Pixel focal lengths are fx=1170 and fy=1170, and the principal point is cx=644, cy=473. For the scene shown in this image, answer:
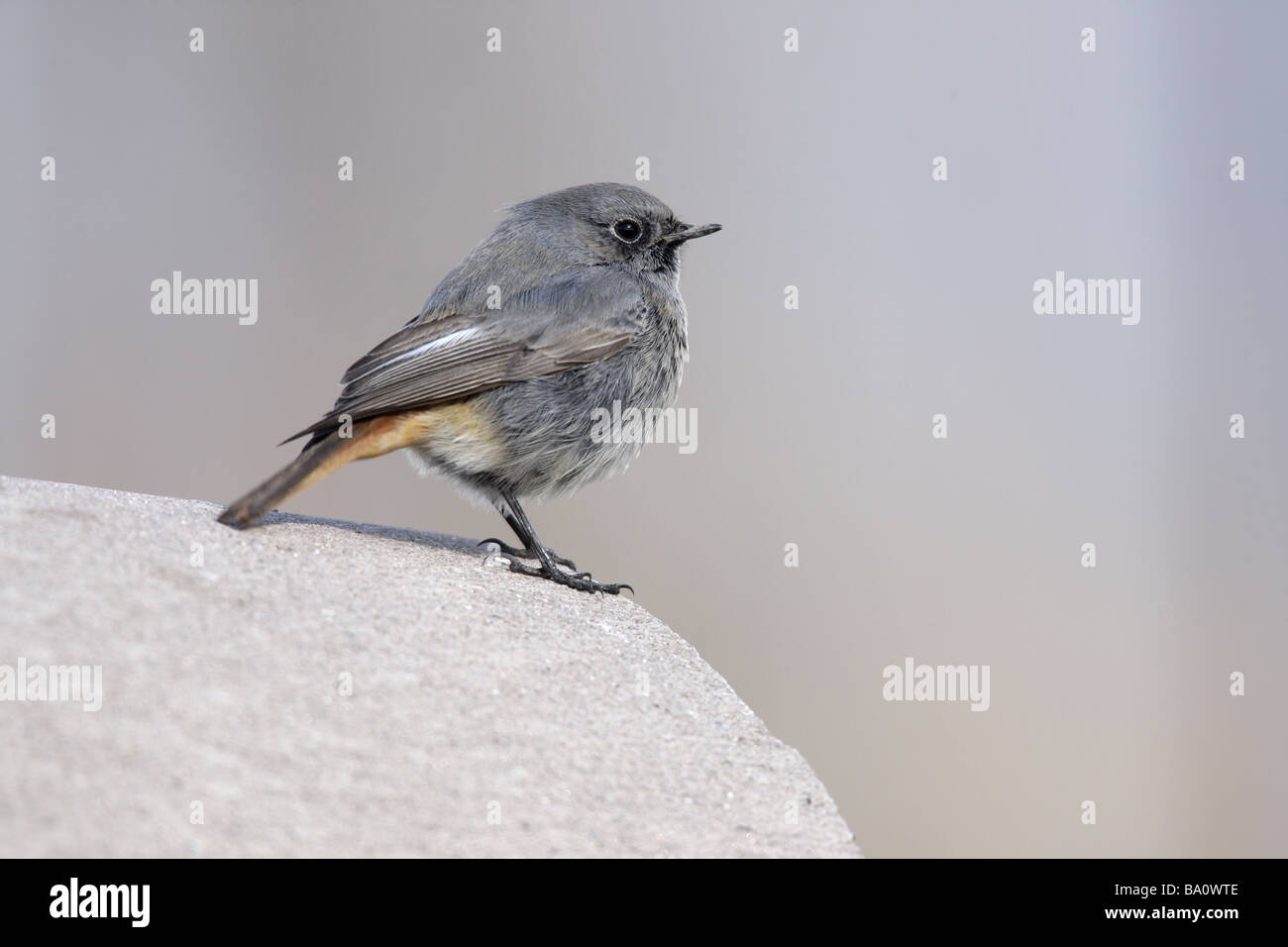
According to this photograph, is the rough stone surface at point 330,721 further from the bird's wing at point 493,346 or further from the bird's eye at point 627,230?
the bird's eye at point 627,230

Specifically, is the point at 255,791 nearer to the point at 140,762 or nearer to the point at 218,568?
the point at 140,762

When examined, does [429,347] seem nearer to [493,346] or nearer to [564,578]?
[493,346]

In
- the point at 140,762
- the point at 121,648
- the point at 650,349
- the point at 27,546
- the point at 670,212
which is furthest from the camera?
the point at 670,212

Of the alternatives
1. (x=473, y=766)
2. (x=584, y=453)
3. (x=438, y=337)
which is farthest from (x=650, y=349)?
(x=473, y=766)

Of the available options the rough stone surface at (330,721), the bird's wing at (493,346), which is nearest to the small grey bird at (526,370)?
the bird's wing at (493,346)

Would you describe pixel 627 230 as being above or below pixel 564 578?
above

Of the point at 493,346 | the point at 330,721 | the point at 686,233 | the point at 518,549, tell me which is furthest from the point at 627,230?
the point at 330,721
